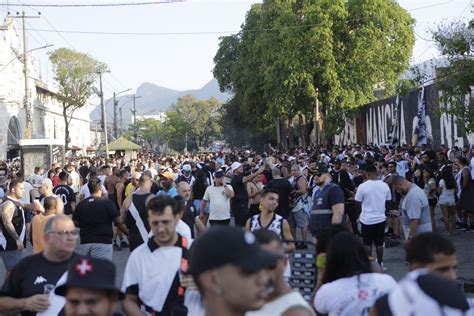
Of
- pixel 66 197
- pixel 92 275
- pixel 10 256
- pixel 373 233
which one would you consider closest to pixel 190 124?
pixel 66 197

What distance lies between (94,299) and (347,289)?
1.92m

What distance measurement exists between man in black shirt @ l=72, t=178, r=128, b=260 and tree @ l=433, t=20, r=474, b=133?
380 inches

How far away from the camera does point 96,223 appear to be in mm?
9953

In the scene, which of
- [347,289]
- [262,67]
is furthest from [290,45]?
[347,289]

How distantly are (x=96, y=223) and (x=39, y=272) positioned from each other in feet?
15.7

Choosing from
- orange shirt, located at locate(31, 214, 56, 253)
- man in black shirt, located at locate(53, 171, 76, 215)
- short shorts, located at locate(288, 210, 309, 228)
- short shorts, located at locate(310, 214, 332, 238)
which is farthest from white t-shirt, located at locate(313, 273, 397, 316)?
A: short shorts, located at locate(288, 210, 309, 228)

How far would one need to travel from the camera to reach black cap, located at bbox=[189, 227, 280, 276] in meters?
2.72

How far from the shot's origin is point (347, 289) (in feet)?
15.9

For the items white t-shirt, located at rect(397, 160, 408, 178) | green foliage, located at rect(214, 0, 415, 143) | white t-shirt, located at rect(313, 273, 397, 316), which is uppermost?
green foliage, located at rect(214, 0, 415, 143)

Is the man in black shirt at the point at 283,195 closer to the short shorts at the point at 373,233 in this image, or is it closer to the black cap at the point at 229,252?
the short shorts at the point at 373,233

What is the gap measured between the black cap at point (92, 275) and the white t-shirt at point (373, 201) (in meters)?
8.42

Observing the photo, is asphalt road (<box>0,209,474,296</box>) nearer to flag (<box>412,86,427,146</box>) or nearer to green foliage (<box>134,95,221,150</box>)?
flag (<box>412,86,427,146</box>)

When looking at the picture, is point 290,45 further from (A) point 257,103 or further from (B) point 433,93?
(B) point 433,93

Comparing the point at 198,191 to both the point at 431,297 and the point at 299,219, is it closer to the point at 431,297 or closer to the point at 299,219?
the point at 299,219
